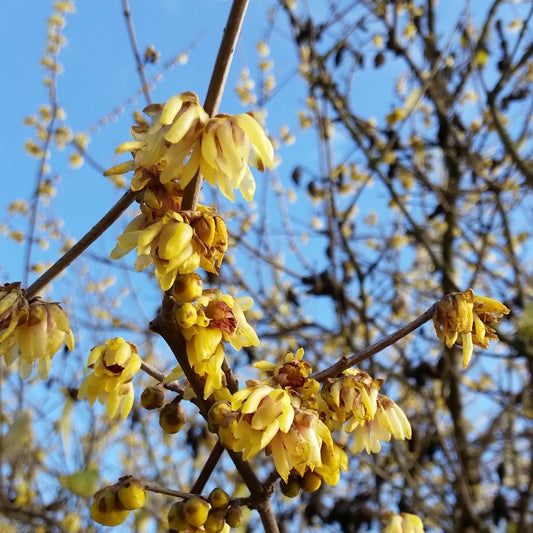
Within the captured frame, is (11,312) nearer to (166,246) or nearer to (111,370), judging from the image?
(111,370)

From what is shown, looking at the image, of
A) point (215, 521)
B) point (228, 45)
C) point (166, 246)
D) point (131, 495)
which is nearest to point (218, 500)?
point (215, 521)

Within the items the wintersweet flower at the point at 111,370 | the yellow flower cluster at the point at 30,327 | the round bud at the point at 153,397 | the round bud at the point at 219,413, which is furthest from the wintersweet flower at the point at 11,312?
the round bud at the point at 219,413

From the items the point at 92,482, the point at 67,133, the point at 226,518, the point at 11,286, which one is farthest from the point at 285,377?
the point at 67,133

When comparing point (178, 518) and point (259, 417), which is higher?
point (259, 417)

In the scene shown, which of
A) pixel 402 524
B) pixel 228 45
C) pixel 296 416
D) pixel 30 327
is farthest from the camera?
pixel 402 524

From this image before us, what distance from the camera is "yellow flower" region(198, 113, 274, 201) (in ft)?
2.79

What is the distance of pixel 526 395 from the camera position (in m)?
3.63

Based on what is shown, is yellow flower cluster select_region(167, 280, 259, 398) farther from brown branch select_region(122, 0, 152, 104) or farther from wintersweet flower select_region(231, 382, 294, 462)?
brown branch select_region(122, 0, 152, 104)

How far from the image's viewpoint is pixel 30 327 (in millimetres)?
988

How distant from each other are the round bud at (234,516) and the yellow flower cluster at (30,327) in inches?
15.7

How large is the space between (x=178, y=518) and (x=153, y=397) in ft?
0.70

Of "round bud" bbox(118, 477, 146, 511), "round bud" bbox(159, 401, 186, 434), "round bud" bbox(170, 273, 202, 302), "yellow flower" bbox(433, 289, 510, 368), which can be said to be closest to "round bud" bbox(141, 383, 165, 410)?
"round bud" bbox(159, 401, 186, 434)

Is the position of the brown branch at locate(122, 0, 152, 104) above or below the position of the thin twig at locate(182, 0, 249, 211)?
above

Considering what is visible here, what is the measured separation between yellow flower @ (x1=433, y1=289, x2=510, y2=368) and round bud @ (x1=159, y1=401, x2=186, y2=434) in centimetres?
47
